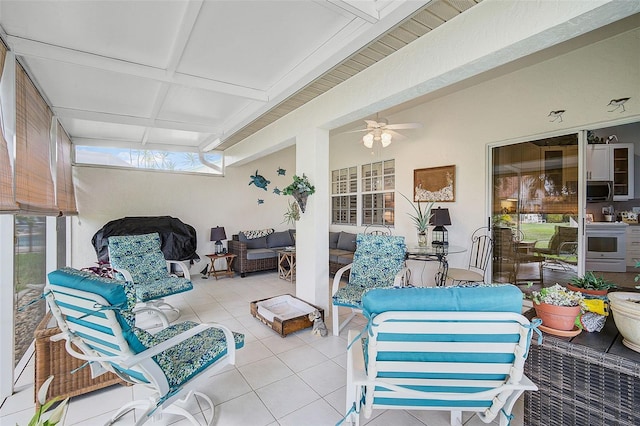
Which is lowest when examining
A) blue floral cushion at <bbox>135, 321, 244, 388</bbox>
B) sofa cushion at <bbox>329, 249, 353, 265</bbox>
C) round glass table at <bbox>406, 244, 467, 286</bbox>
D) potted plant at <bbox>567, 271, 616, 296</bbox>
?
blue floral cushion at <bbox>135, 321, 244, 388</bbox>

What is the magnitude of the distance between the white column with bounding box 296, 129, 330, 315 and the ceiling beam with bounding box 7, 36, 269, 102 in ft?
2.61

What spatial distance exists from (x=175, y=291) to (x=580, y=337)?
12.1ft

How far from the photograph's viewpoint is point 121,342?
1.45 metres

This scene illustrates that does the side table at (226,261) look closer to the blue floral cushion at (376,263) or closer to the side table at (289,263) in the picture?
the side table at (289,263)

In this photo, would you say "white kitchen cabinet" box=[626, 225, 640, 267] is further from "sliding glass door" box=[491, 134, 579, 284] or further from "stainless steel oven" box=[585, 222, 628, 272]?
"sliding glass door" box=[491, 134, 579, 284]

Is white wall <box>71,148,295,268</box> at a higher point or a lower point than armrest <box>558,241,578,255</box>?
higher

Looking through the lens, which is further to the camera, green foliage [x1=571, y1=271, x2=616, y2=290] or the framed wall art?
the framed wall art

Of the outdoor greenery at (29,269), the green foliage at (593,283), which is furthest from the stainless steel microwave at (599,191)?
the outdoor greenery at (29,269)

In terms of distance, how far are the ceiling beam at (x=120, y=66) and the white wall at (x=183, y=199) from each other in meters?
3.41

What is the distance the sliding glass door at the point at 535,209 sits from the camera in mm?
3541

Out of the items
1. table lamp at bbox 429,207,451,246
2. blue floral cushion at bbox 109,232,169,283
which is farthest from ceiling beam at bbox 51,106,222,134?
table lamp at bbox 429,207,451,246

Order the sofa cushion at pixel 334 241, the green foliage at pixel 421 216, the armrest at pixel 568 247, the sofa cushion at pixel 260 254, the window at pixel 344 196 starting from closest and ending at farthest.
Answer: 1. the armrest at pixel 568 247
2. the green foliage at pixel 421 216
3. the sofa cushion at pixel 260 254
4. the sofa cushion at pixel 334 241
5. the window at pixel 344 196

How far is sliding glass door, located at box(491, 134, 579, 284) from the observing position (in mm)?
3541

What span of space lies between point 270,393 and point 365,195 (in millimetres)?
4640
